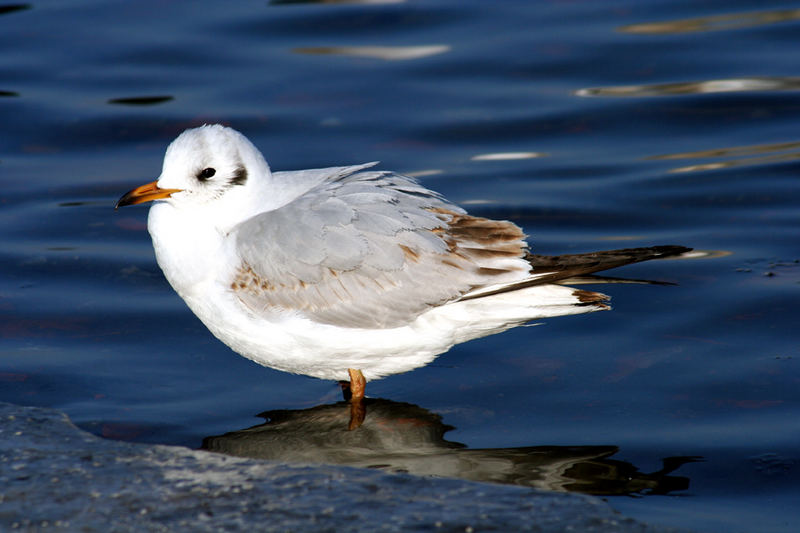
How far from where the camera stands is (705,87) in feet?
37.4

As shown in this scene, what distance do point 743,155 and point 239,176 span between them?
218 inches

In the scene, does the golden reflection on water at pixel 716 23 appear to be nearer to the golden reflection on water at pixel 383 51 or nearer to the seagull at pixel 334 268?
the golden reflection on water at pixel 383 51

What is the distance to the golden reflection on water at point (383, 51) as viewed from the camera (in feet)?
40.0

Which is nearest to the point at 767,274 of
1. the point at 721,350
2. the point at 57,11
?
the point at 721,350

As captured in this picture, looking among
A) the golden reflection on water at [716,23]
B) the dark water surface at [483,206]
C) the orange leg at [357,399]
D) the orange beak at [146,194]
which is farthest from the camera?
the golden reflection on water at [716,23]

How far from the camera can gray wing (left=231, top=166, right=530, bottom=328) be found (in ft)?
20.6

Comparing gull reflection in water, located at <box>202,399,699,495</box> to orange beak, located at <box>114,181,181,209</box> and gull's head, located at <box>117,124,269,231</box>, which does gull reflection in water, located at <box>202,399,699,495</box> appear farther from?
orange beak, located at <box>114,181,181,209</box>

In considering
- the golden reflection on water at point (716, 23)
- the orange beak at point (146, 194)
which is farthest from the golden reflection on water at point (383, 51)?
the orange beak at point (146, 194)

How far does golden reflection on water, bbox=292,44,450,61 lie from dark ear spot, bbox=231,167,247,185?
5948 mm

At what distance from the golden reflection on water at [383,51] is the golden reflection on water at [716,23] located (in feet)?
6.72

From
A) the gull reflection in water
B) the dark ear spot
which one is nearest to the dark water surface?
the gull reflection in water

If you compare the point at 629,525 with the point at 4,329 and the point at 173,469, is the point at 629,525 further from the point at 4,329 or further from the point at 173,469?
the point at 4,329

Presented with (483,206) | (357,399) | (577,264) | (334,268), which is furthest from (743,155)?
(334,268)

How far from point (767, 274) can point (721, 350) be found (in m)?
1.20
